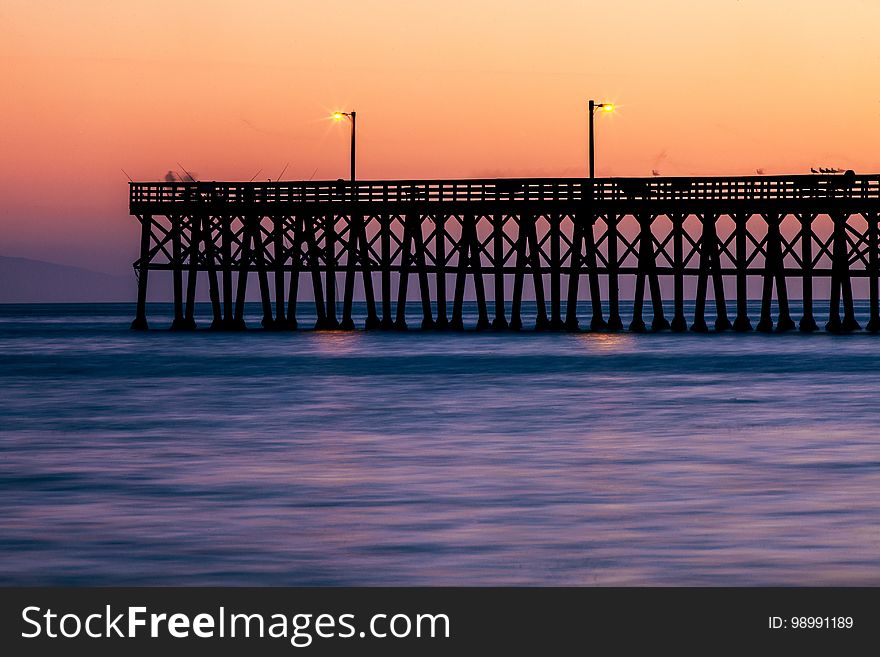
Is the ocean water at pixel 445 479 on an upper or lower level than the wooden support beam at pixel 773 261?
lower

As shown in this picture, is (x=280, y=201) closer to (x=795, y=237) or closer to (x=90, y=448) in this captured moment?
(x=795, y=237)

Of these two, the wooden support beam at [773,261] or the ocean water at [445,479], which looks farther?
the wooden support beam at [773,261]

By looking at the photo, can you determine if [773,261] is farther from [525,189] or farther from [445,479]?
[445,479]

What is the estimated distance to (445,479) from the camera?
15.9 m

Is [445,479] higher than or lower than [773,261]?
lower

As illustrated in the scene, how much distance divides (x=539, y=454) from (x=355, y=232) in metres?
32.5

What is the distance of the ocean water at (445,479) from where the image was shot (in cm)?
1129

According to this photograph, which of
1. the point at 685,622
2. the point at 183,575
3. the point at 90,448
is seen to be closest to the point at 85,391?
the point at 90,448

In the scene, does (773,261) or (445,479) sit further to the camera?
(773,261)

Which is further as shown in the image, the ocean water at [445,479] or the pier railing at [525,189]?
the pier railing at [525,189]

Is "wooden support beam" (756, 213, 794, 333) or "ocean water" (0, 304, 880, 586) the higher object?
"wooden support beam" (756, 213, 794, 333)

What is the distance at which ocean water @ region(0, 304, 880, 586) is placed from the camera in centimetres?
1129

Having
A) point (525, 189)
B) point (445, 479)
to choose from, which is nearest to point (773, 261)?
point (525, 189)

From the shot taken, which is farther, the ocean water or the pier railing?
the pier railing
